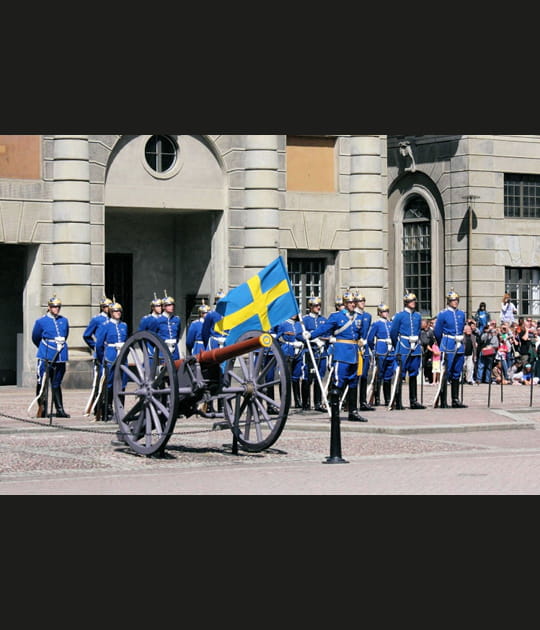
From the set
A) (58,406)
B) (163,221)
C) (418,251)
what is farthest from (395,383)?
(418,251)

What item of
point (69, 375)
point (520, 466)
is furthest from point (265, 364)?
point (69, 375)

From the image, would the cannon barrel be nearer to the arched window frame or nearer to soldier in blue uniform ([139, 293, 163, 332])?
soldier in blue uniform ([139, 293, 163, 332])

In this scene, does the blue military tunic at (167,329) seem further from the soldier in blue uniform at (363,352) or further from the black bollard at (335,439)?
the black bollard at (335,439)

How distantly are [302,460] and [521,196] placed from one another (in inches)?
882

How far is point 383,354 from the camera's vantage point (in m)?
24.7

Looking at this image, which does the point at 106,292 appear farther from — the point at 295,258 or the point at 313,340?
the point at 313,340

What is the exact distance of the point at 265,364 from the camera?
661 inches

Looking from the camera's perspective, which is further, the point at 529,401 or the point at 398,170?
the point at 398,170

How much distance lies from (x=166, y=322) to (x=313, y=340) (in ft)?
7.43

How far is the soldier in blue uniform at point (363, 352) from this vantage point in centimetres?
2236

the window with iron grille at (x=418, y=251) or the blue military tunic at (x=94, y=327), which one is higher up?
the window with iron grille at (x=418, y=251)

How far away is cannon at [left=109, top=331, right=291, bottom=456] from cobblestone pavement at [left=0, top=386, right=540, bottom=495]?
0.29 meters

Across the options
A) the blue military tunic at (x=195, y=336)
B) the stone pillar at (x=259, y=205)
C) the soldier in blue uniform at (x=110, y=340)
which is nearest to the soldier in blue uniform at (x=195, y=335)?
the blue military tunic at (x=195, y=336)

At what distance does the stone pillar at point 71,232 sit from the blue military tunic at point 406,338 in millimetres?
7200
